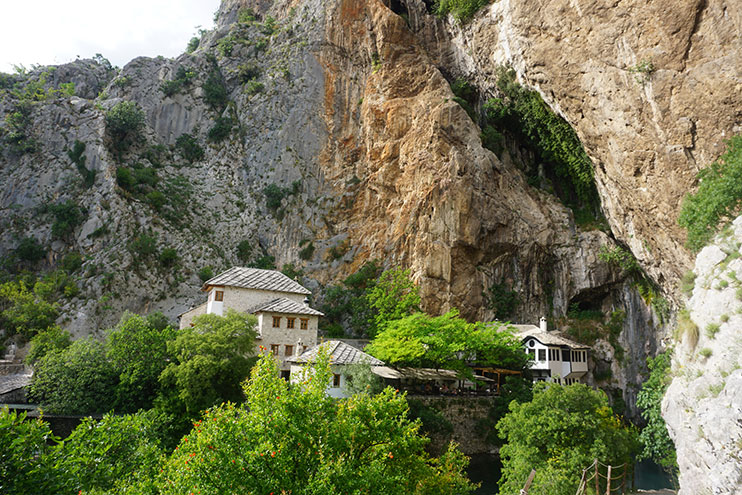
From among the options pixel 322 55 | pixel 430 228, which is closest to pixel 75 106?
pixel 322 55

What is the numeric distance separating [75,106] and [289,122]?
28219 millimetres

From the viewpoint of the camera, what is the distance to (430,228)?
4553cm

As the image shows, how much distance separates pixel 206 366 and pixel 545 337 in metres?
31.4

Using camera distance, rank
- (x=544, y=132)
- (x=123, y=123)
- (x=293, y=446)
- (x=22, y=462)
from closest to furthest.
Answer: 1. (x=22, y=462)
2. (x=293, y=446)
3. (x=544, y=132)
4. (x=123, y=123)

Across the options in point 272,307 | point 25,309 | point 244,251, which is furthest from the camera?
point 244,251

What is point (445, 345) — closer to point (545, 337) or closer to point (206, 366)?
point (545, 337)

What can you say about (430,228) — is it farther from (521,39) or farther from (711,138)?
(711,138)

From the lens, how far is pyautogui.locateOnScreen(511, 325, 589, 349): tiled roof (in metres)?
42.2

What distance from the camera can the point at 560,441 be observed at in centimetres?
2041

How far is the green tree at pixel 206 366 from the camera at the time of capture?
85.6 ft

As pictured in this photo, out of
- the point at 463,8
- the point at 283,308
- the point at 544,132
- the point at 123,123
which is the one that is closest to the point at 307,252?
the point at 283,308

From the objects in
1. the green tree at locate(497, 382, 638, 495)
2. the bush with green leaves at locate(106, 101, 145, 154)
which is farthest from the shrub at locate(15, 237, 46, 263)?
the green tree at locate(497, 382, 638, 495)

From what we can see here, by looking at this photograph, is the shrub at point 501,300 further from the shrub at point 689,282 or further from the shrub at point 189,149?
the shrub at point 189,149

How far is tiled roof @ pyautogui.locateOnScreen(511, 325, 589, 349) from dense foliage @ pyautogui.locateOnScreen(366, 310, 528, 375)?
4.62 meters
